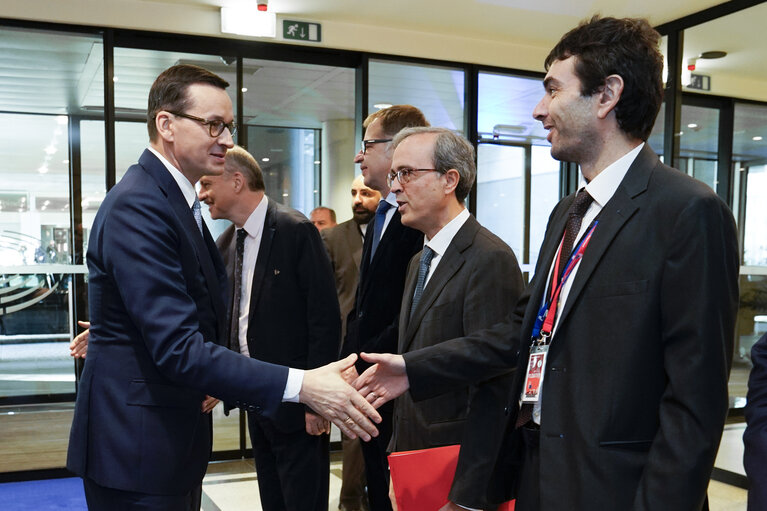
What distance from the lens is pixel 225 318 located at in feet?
6.23

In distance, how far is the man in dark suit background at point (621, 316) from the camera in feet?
3.93

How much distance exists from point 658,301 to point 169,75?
57.1 inches

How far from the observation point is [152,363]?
170 cm

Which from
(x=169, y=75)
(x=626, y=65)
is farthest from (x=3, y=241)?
(x=626, y=65)

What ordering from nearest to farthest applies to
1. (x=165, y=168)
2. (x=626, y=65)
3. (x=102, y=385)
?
(x=626, y=65) < (x=102, y=385) < (x=165, y=168)

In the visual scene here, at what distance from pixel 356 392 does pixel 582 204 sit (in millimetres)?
821

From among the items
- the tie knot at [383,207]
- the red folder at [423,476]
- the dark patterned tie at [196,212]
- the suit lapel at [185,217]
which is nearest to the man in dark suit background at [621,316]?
the red folder at [423,476]

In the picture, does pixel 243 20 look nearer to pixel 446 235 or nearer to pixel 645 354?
pixel 446 235

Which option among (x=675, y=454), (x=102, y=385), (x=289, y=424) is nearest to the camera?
(x=675, y=454)

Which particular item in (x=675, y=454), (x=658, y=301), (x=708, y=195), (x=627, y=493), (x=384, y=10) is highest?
(x=384, y=10)

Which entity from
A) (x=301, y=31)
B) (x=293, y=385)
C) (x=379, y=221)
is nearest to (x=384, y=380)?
(x=293, y=385)

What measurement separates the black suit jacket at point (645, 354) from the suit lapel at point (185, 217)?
3.00 feet

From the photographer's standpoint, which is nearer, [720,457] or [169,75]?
[169,75]

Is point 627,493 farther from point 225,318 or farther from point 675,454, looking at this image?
point 225,318
